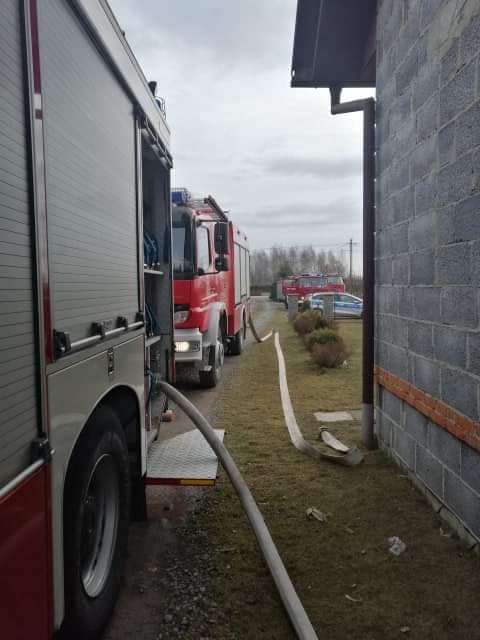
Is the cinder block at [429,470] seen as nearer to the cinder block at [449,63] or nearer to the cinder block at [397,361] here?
the cinder block at [397,361]

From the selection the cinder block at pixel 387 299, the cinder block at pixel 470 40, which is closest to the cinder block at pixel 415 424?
the cinder block at pixel 387 299

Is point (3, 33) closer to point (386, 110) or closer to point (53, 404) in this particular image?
point (53, 404)

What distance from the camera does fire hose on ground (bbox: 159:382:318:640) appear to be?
2658 mm

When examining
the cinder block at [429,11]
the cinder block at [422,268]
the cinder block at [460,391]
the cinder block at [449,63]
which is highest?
the cinder block at [429,11]

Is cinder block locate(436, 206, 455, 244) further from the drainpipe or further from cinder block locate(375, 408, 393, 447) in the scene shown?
cinder block locate(375, 408, 393, 447)

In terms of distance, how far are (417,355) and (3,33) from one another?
3551 millimetres

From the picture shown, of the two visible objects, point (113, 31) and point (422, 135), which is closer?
point (113, 31)

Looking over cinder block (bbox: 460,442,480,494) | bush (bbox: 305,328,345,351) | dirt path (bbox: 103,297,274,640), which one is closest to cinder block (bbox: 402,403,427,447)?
cinder block (bbox: 460,442,480,494)

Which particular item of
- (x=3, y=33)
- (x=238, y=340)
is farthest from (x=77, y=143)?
(x=238, y=340)

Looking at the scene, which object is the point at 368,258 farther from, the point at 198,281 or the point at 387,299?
the point at 198,281

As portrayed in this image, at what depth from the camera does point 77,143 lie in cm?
234

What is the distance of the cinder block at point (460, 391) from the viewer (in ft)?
10.7

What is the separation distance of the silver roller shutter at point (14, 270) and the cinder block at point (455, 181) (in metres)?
2.63

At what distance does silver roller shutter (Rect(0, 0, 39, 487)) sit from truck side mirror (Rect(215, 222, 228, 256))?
22.1 feet
